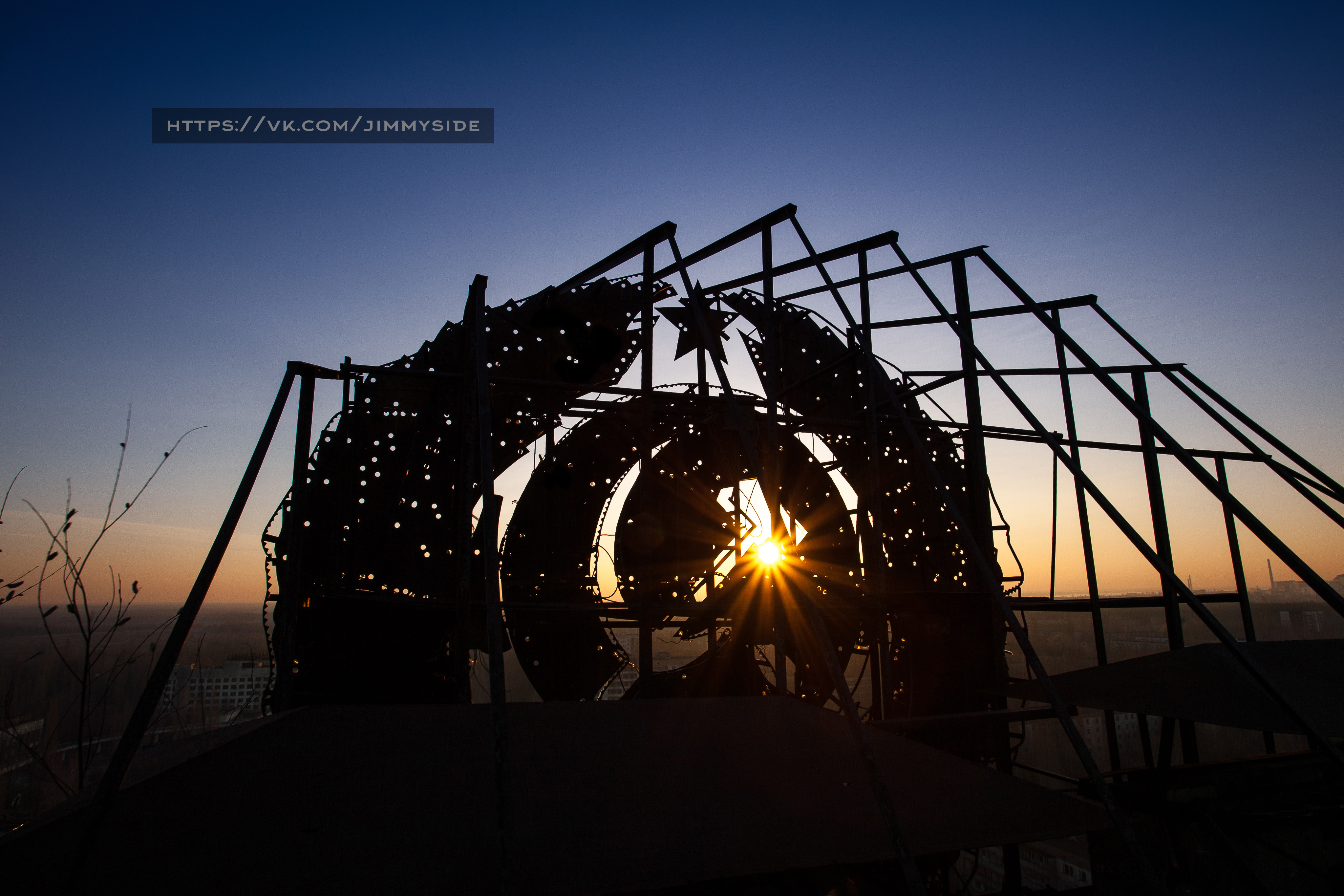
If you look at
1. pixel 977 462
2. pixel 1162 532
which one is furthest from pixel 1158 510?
pixel 977 462

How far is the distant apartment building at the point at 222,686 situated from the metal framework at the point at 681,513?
1.22 ft

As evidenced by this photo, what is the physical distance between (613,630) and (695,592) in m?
1.11

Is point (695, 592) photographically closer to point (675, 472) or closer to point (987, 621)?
point (675, 472)

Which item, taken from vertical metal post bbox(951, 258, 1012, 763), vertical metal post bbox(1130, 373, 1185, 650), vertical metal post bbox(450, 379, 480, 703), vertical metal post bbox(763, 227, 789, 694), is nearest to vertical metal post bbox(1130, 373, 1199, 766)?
vertical metal post bbox(1130, 373, 1185, 650)

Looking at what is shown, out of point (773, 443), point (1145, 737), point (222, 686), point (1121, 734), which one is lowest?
point (1121, 734)

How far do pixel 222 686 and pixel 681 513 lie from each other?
8157 mm

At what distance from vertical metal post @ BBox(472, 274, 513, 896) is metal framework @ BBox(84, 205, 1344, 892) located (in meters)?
1.32

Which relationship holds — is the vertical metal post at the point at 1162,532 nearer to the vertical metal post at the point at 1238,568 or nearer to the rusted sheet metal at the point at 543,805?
the vertical metal post at the point at 1238,568

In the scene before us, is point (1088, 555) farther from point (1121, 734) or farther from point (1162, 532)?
point (1121, 734)

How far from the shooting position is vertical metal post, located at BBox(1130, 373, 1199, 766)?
6578 millimetres

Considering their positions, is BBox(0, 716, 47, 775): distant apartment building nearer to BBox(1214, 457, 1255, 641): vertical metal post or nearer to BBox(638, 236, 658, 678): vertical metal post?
BBox(638, 236, 658, 678): vertical metal post

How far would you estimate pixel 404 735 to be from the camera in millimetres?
2824

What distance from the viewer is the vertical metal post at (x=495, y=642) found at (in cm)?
216

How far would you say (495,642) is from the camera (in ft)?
8.33
